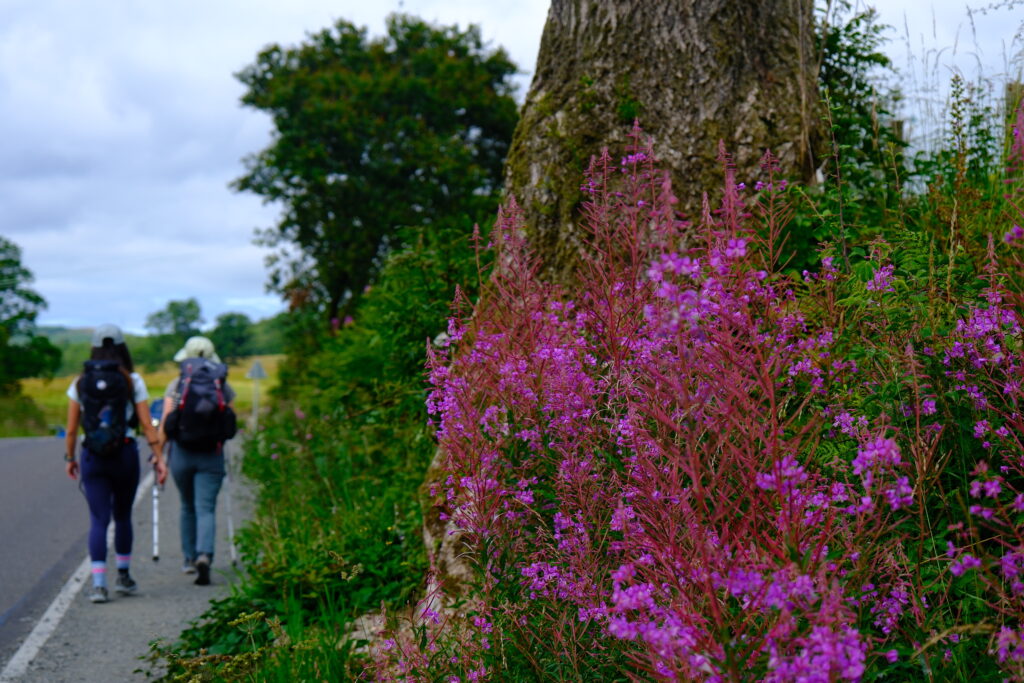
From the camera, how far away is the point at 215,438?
28.2 feet

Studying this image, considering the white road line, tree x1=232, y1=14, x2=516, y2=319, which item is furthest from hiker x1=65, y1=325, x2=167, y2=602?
tree x1=232, y1=14, x2=516, y2=319

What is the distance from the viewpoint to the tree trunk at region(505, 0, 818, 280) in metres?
5.98

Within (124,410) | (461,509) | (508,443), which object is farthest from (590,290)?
(124,410)

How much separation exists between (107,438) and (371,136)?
2019 centimetres

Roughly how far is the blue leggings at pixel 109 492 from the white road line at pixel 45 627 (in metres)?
0.47

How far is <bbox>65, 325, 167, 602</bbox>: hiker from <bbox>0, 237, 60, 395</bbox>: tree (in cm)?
4684

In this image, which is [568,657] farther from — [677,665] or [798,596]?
[798,596]

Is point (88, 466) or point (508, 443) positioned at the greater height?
point (508, 443)

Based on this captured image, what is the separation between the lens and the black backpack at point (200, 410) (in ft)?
27.9

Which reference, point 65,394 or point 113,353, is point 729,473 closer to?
point 113,353

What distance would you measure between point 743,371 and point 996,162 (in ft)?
13.5

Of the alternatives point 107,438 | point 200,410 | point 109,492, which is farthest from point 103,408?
point 200,410

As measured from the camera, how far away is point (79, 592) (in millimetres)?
8047

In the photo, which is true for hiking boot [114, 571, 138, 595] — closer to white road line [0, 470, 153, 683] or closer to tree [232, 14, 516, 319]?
white road line [0, 470, 153, 683]
